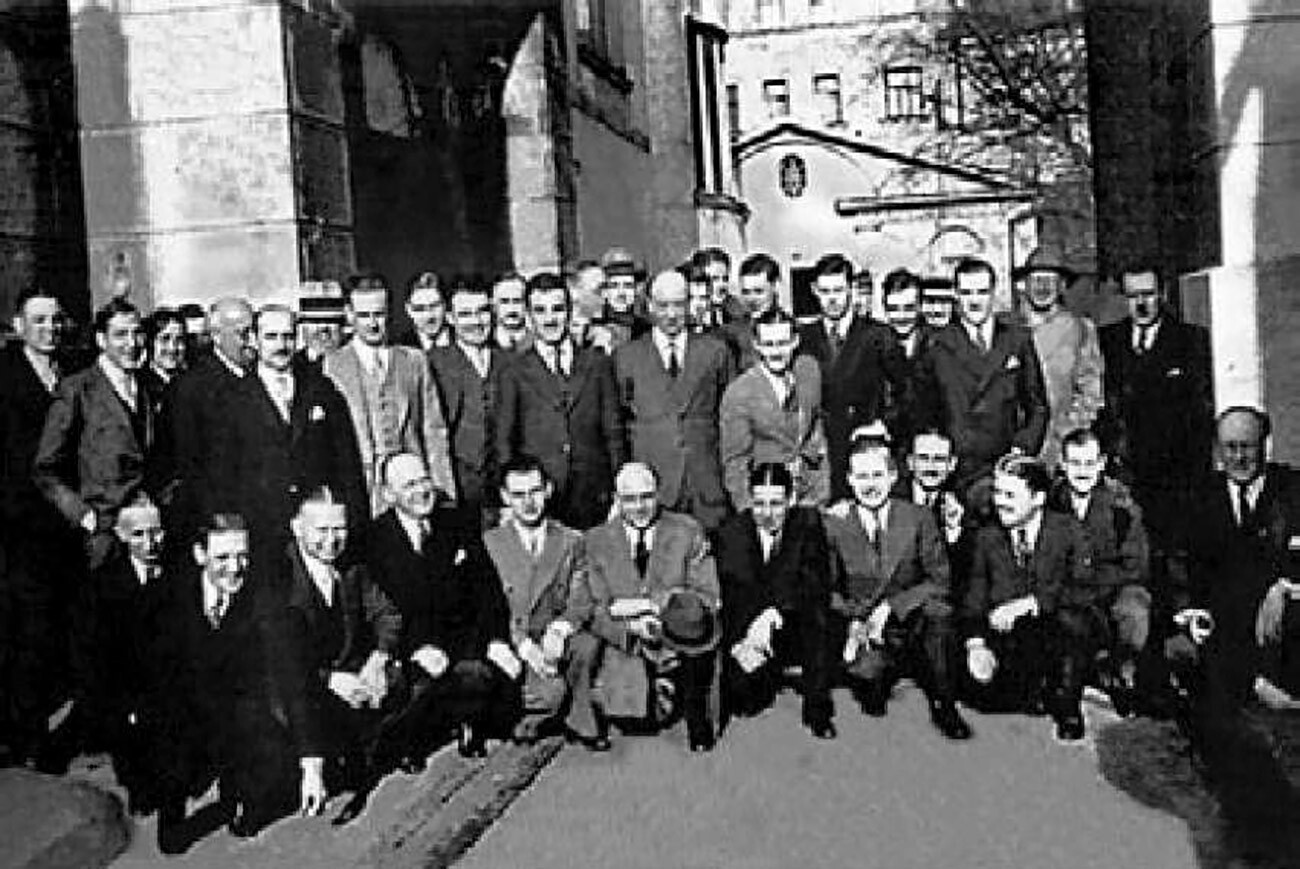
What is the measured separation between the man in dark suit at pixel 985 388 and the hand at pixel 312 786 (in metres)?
1.24

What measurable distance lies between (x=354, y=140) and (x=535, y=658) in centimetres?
97

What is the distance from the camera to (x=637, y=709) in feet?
11.2

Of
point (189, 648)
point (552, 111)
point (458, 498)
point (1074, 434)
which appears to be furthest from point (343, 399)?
point (1074, 434)

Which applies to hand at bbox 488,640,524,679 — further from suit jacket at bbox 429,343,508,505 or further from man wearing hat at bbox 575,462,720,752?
suit jacket at bbox 429,343,508,505

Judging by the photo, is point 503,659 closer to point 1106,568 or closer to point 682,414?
point 682,414

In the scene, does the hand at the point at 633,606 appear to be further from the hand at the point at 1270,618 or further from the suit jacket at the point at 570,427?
the hand at the point at 1270,618

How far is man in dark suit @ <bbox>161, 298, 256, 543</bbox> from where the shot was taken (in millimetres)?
3232

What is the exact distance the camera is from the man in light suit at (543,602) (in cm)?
342

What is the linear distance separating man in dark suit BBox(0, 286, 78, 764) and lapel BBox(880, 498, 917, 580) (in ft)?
4.62

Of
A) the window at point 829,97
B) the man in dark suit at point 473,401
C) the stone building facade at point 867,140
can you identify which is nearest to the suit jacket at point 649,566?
the man in dark suit at point 473,401

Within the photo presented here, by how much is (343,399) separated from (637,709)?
749mm

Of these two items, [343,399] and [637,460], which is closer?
[343,399]

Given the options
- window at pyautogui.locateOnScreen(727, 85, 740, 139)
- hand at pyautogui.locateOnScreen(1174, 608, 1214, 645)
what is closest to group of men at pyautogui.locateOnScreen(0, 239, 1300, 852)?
hand at pyautogui.locateOnScreen(1174, 608, 1214, 645)

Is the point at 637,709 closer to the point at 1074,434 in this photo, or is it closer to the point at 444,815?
the point at 444,815
